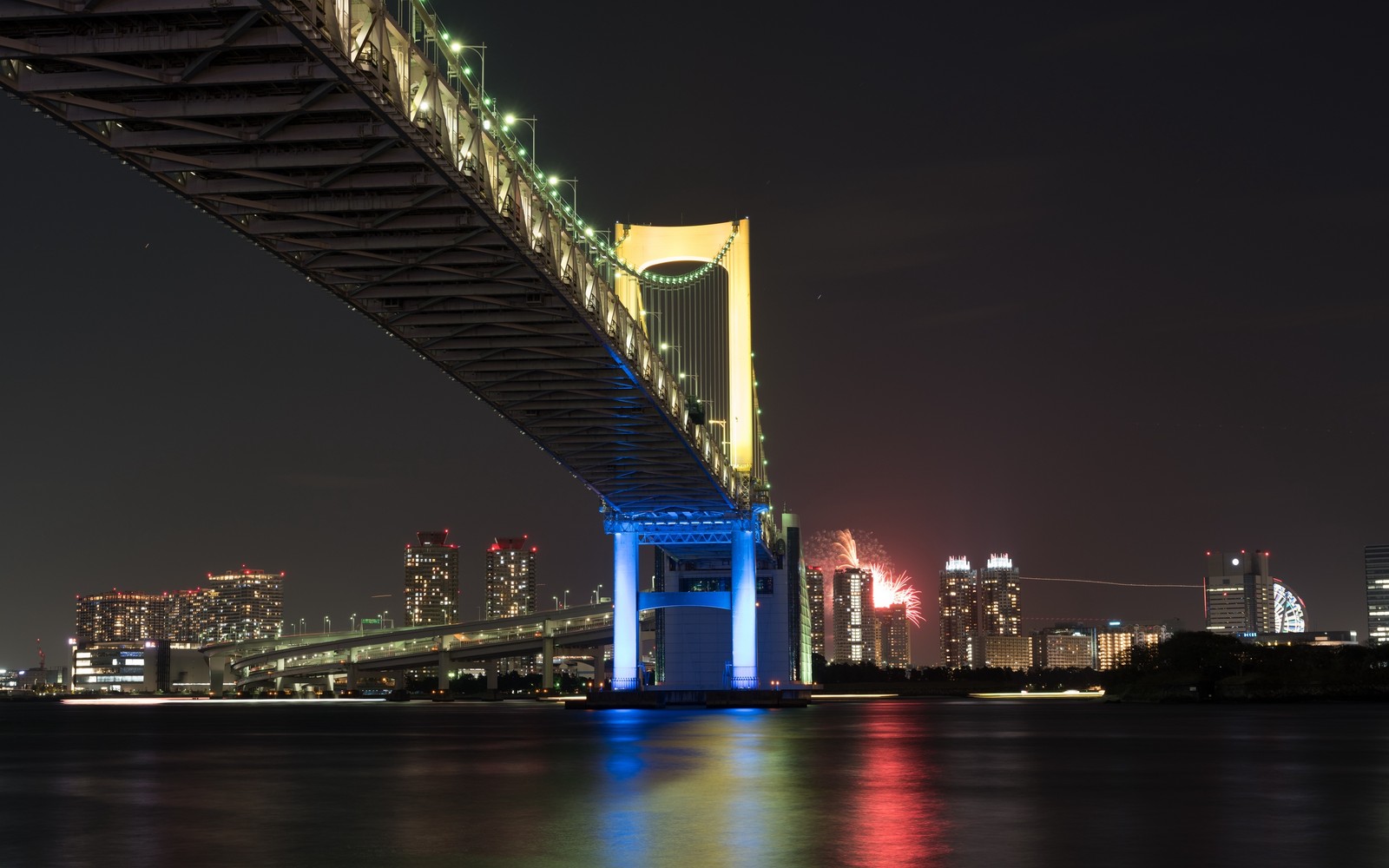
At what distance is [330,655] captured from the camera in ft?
484

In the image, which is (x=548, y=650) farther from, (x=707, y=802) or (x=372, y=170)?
(x=707, y=802)

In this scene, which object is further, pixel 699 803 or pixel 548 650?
pixel 548 650

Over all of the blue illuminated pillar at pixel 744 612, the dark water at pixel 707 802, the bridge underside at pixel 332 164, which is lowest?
the dark water at pixel 707 802

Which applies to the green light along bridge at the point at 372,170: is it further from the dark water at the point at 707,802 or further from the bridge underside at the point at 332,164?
the dark water at the point at 707,802

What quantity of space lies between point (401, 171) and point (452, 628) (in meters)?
119

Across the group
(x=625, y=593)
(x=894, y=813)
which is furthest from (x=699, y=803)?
(x=625, y=593)

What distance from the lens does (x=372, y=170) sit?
75.2 feet

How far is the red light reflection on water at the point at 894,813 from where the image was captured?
1219 cm

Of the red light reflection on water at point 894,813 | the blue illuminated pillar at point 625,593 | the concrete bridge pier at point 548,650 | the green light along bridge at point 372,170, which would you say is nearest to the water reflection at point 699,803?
the red light reflection on water at point 894,813

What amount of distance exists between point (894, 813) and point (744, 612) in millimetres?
49305

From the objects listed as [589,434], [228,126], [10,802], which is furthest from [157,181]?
[589,434]

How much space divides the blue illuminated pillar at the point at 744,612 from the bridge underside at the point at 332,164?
1041 inches

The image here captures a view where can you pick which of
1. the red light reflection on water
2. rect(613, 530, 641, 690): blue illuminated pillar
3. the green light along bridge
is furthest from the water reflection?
rect(613, 530, 641, 690): blue illuminated pillar

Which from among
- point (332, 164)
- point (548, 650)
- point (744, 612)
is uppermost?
point (332, 164)
